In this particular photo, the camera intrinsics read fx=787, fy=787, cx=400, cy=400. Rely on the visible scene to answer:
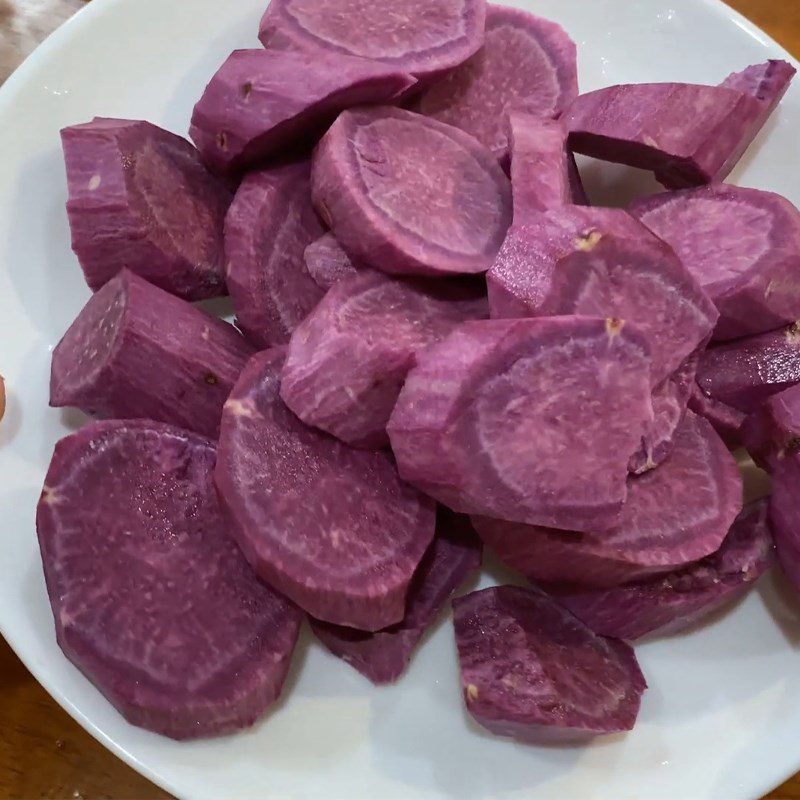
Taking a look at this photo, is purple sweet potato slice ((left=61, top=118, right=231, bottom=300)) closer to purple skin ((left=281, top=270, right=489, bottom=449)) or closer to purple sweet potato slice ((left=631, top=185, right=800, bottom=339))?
purple skin ((left=281, top=270, right=489, bottom=449))

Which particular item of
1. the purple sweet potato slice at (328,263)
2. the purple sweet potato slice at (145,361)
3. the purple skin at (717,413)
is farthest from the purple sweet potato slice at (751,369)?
the purple sweet potato slice at (145,361)

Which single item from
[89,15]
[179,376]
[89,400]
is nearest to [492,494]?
[179,376]

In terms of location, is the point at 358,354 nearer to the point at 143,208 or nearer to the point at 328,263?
the point at 328,263

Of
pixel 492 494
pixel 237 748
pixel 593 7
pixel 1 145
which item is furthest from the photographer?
pixel 593 7

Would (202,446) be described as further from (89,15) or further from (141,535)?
(89,15)

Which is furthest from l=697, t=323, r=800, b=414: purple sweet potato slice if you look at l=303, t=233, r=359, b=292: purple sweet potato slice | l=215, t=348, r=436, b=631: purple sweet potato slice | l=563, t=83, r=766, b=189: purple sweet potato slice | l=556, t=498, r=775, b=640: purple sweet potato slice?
l=303, t=233, r=359, b=292: purple sweet potato slice

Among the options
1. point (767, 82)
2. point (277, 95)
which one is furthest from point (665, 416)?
point (277, 95)
